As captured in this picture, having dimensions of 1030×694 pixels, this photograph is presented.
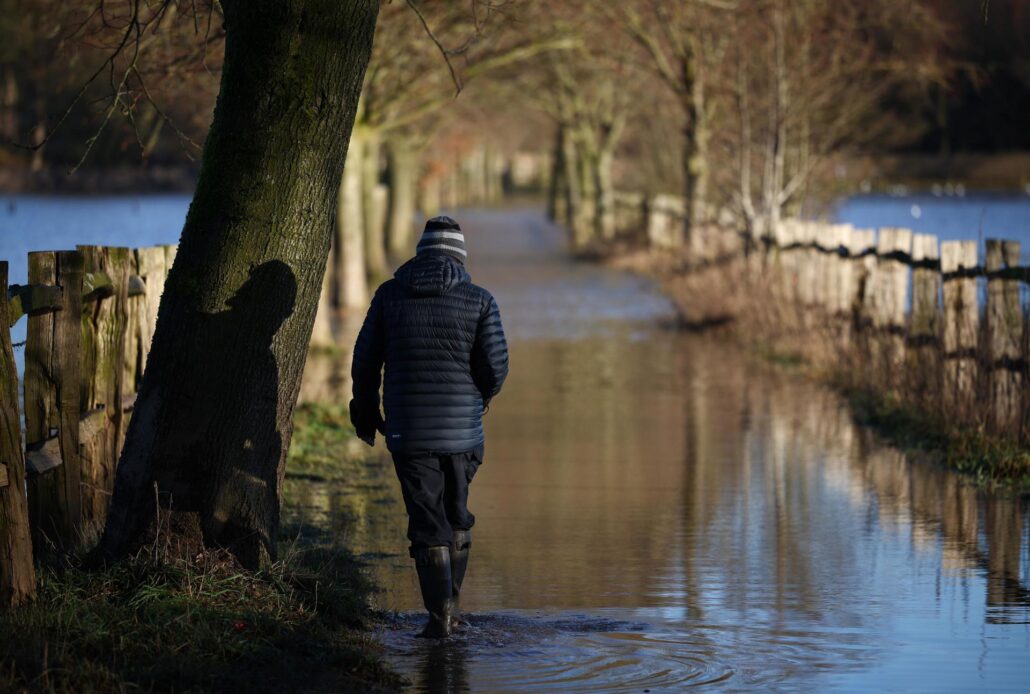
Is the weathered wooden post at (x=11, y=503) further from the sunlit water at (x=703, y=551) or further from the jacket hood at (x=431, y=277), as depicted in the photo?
the jacket hood at (x=431, y=277)

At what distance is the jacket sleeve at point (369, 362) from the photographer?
7566 mm

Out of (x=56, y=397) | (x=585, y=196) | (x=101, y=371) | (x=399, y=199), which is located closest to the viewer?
(x=56, y=397)

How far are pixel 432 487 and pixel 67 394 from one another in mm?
2233

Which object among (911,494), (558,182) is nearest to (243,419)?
(911,494)

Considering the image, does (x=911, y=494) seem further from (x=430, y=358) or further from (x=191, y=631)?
(x=191, y=631)

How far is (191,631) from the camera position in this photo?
6.69 metres

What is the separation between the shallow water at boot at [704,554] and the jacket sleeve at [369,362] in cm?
94

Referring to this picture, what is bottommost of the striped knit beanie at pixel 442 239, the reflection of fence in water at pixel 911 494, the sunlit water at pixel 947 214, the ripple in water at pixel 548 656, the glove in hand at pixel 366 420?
the ripple in water at pixel 548 656

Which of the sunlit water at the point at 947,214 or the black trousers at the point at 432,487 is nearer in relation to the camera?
the black trousers at the point at 432,487

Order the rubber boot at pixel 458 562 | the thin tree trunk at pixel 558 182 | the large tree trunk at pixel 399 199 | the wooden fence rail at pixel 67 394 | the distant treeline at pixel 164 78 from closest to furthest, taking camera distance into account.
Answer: the wooden fence rail at pixel 67 394
the rubber boot at pixel 458 562
the distant treeline at pixel 164 78
the large tree trunk at pixel 399 199
the thin tree trunk at pixel 558 182

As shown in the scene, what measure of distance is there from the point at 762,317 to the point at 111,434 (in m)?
13.4

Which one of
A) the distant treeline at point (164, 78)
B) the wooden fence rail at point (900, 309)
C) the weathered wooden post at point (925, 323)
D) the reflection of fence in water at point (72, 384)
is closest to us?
the reflection of fence in water at point (72, 384)

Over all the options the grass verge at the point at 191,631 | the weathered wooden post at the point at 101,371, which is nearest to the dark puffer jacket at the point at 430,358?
the grass verge at the point at 191,631

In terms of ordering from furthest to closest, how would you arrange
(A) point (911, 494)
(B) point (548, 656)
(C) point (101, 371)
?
(A) point (911, 494), (C) point (101, 371), (B) point (548, 656)
